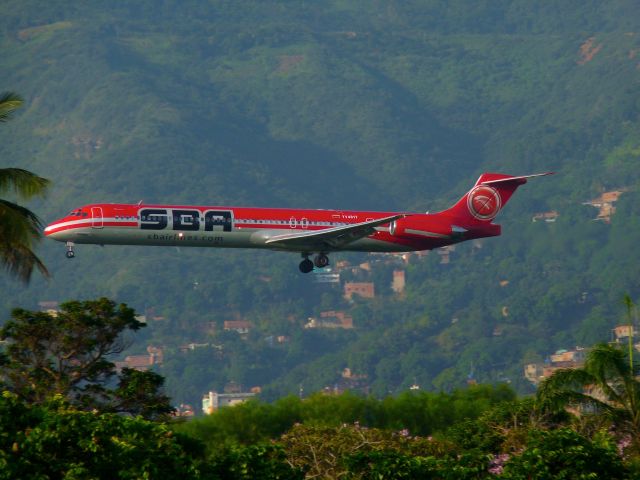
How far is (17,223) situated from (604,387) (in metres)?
20.8

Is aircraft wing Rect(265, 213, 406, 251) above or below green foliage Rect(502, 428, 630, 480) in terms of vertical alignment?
above

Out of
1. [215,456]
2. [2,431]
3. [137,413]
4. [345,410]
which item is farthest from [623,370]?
[345,410]

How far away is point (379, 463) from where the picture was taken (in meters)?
42.8

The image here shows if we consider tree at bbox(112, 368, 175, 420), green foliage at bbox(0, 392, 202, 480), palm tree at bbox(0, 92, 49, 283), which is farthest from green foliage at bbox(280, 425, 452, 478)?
green foliage at bbox(0, 392, 202, 480)

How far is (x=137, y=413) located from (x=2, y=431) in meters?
17.8

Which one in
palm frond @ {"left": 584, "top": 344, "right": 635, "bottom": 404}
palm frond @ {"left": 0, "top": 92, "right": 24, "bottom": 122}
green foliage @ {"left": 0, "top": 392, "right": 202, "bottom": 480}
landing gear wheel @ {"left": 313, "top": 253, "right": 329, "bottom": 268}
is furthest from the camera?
landing gear wheel @ {"left": 313, "top": 253, "right": 329, "bottom": 268}

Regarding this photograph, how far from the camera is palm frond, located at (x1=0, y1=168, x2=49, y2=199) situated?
43.4 metres

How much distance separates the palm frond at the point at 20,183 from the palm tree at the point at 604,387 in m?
19.2

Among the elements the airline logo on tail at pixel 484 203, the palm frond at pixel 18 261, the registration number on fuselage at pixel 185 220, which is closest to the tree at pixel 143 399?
the palm frond at pixel 18 261

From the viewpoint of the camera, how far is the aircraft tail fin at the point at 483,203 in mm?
96062

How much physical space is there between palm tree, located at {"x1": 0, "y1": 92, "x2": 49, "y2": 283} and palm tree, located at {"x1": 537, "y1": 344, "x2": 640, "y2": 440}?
18.4 meters

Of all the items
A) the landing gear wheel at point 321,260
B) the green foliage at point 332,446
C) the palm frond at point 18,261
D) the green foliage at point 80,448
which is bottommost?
the green foliage at point 80,448

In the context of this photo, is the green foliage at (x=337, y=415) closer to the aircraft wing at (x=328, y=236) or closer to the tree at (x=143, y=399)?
the aircraft wing at (x=328, y=236)

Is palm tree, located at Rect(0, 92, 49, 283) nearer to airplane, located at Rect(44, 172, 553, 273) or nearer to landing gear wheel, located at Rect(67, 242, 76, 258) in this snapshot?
airplane, located at Rect(44, 172, 553, 273)
